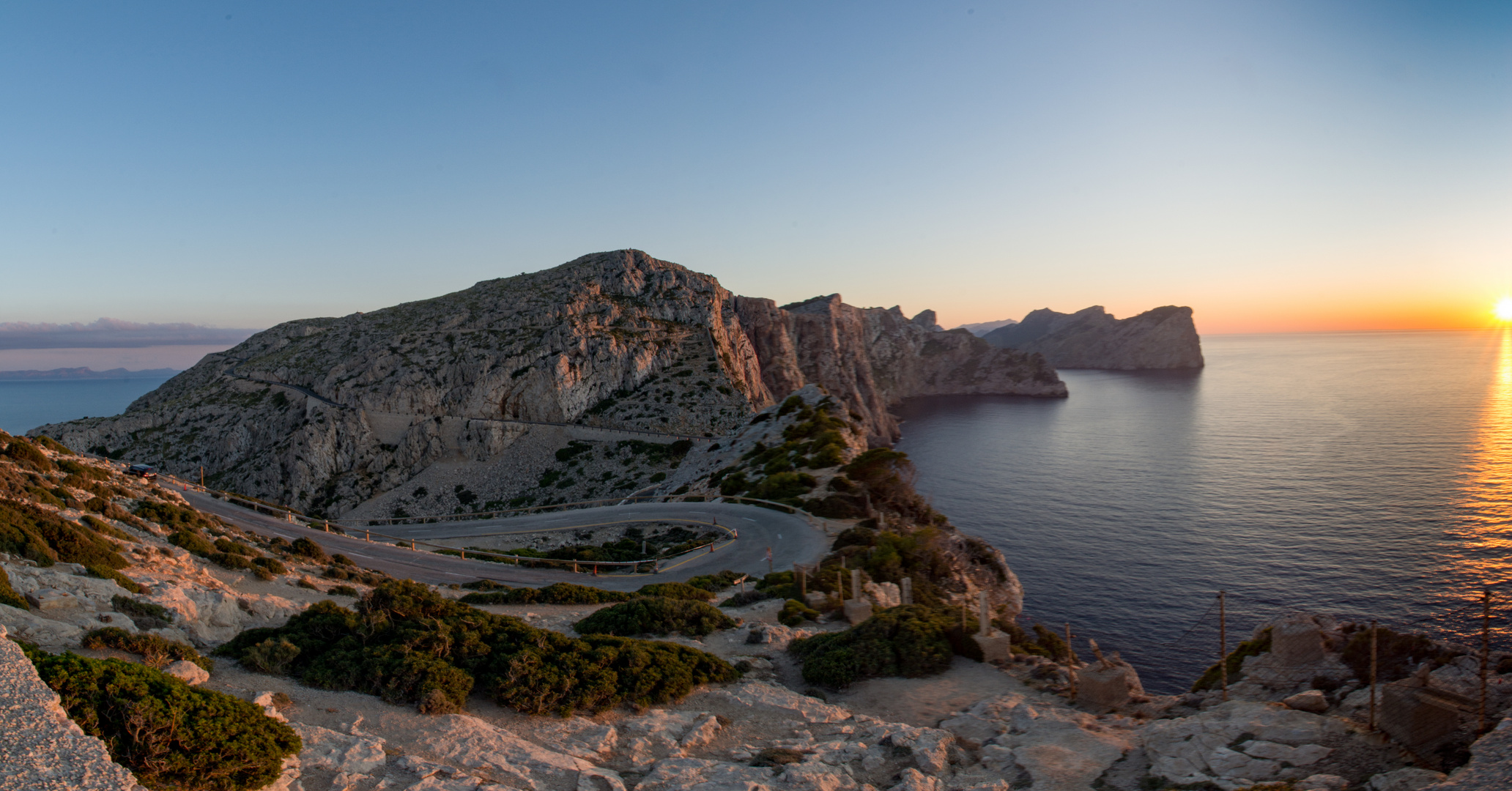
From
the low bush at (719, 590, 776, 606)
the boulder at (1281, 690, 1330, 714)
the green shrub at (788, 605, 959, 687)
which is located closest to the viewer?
the boulder at (1281, 690, 1330, 714)

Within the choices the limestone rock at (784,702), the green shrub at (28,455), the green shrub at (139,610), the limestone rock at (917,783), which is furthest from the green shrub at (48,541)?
the limestone rock at (917,783)

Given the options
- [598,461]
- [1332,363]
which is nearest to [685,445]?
[598,461]

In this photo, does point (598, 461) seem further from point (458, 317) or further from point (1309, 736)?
point (1309, 736)

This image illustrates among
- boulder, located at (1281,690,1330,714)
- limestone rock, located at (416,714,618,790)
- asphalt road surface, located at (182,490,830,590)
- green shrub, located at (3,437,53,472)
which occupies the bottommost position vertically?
asphalt road surface, located at (182,490,830,590)

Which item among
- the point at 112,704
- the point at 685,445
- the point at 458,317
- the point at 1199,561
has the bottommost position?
the point at 1199,561

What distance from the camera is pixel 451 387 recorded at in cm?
7625

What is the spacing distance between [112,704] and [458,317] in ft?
291

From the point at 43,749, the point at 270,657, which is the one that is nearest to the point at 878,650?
the point at 270,657

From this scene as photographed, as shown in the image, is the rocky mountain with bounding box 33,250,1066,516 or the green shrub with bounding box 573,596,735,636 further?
the rocky mountain with bounding box 33,250,1066,516

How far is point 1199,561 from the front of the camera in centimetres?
4388

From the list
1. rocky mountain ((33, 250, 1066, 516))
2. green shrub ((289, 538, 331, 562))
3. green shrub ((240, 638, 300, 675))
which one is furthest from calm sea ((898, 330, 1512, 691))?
green shrub ((289, 538, 331, 562))

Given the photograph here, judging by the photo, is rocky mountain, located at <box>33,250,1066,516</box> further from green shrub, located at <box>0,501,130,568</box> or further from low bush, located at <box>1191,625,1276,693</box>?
low bush, located at <box>1191,625,1276,693</box>

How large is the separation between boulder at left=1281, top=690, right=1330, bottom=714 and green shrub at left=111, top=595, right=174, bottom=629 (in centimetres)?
1875

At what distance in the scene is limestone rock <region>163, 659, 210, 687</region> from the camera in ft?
32.4
